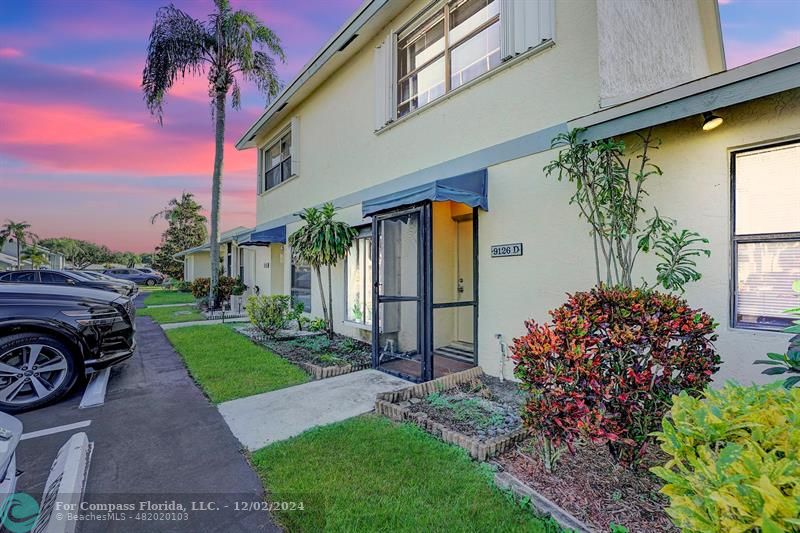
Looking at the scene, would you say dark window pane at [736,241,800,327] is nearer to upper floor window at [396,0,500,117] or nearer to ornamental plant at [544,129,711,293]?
ornamental plant at [544,129,711,293]

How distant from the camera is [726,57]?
27.6ft

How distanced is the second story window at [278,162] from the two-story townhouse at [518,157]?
3.44m

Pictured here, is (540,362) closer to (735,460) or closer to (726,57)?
(735,460)

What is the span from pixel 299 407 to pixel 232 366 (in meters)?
2.54

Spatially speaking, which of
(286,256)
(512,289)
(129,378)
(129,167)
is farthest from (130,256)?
(512,289)

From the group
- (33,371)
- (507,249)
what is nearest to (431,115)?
(507,249)

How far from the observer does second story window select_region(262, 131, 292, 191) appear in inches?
501

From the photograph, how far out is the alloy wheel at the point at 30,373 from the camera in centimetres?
462

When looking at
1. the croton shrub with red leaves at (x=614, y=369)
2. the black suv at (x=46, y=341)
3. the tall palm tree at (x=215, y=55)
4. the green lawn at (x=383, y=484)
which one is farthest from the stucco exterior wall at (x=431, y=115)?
the black suv at (x=46, y=341)

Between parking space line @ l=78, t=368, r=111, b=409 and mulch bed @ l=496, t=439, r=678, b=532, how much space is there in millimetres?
5282

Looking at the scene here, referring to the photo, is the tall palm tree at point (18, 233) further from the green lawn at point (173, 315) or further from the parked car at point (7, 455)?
the parked car at point (7, 455)

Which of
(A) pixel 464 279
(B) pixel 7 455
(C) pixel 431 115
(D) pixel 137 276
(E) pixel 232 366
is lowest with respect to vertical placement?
(E) pixel 232 366

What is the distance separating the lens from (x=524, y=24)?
504cm

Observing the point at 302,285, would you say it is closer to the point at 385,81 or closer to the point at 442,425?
the point at 385,81
